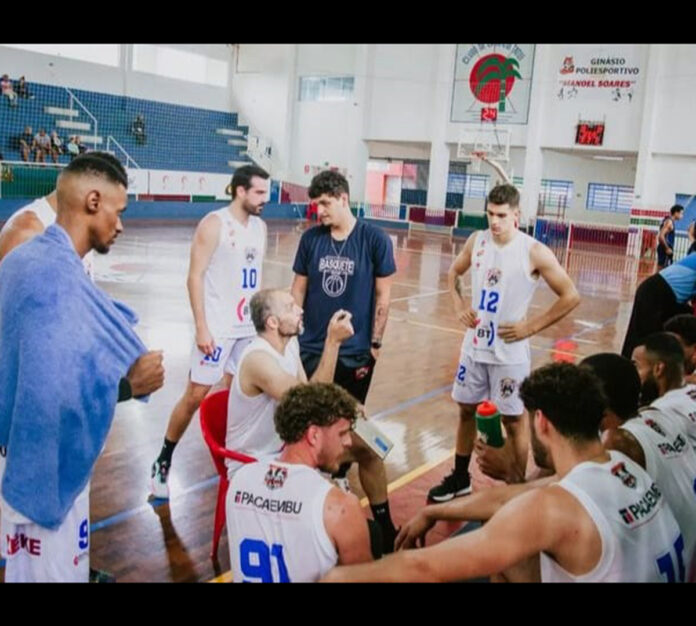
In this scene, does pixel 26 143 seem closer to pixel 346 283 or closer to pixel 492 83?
pixel 492 83

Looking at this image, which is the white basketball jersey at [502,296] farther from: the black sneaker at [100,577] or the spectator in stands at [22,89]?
the spectator in stands at [22,89]

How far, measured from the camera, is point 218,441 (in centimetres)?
398

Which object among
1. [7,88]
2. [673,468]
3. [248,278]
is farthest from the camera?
[7,88]

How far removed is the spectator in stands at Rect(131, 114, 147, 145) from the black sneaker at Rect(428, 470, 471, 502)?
82.7 ft

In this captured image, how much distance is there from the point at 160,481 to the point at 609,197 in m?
29.2

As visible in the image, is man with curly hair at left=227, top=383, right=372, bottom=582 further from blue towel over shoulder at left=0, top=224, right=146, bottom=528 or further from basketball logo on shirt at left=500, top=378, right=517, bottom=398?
basketball logo on shirt at left=500, top=378, right=517, bottom=398

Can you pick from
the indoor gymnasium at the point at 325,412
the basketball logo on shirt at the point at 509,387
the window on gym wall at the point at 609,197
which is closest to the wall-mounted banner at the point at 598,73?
the window on gym wall at the point at 609,197

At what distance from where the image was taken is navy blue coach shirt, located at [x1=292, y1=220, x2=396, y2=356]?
465 cm

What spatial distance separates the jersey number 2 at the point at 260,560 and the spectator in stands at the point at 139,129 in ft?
88.6

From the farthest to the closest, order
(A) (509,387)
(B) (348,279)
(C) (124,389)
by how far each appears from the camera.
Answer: (A) (509,387) < (B) (348,279) < (C) (124,389)

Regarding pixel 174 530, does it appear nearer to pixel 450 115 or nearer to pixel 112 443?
pixel 112 443

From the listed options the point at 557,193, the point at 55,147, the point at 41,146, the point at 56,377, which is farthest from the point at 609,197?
the point at 56,377

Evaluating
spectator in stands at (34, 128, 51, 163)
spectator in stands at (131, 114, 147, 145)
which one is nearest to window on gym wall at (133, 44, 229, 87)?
spectator in stands at (131, 114, 147, 145)
